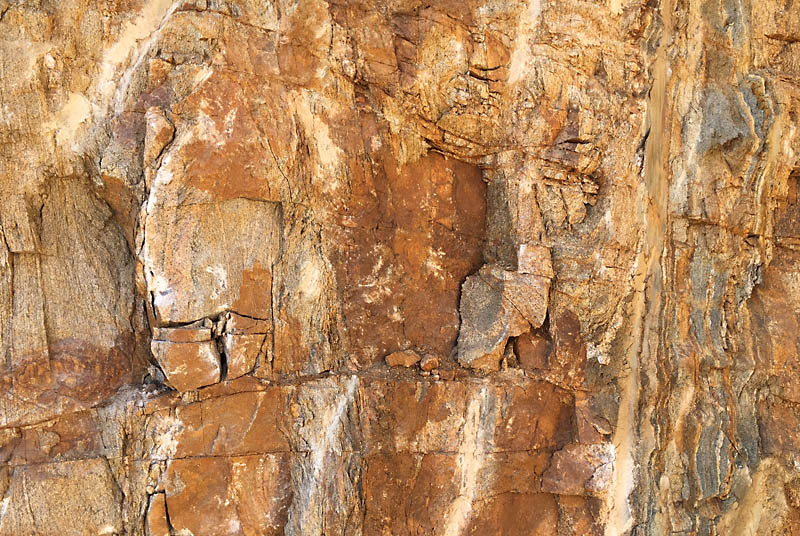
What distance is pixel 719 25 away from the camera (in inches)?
240

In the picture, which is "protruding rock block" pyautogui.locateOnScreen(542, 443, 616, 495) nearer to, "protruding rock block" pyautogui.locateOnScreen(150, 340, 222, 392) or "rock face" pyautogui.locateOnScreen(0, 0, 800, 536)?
"rock face" pyautogui.locateOnScreen(0, 0, 800, 536)

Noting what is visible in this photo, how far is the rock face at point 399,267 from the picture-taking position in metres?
5.05

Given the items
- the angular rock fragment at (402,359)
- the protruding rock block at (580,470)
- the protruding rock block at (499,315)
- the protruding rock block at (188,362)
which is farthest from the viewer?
the protruding rock block at (580,470)

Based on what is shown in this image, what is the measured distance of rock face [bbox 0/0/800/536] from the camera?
505 cm

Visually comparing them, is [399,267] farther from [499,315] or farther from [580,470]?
[580,470]

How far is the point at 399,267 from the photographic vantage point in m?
5.77

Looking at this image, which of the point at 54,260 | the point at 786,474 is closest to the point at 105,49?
the point at 54,260

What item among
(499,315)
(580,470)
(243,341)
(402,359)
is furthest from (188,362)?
(580,470)

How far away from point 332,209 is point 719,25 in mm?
4354

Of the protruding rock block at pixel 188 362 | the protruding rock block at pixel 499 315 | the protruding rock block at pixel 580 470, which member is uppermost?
the protruding rock block at pixel 499 315

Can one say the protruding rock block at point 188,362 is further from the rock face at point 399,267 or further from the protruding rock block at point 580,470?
the protruding rock block at point 580,470

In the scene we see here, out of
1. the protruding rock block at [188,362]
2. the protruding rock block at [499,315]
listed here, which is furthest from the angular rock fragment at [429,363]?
the protruding rock block at [188,362]

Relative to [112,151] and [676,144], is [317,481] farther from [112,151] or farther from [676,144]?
[676,144]

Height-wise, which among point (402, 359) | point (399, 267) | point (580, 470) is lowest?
point (580, 470)
